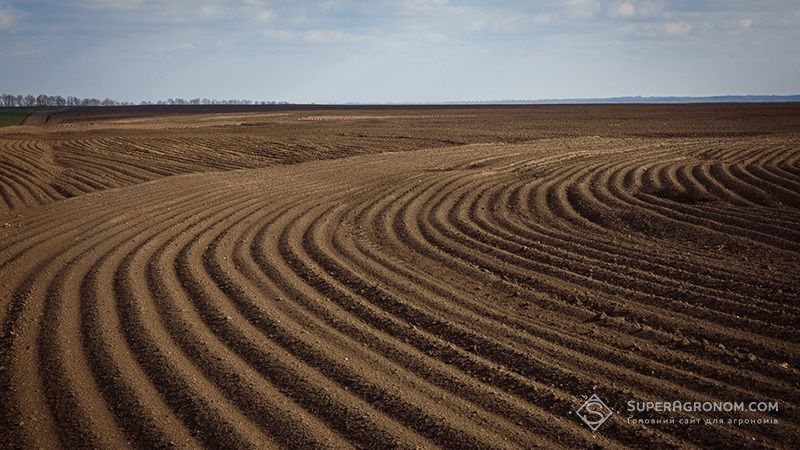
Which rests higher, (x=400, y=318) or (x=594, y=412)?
(x=400, y=318)

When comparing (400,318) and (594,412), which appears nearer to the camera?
(594,412)

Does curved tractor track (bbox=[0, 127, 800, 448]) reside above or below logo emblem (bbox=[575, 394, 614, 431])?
above

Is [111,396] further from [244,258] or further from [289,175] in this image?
[289,175]

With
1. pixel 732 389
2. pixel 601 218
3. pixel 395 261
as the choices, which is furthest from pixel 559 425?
pixel 601 218

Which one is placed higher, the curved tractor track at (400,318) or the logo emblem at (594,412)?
the curved tractor track at (400,318)
